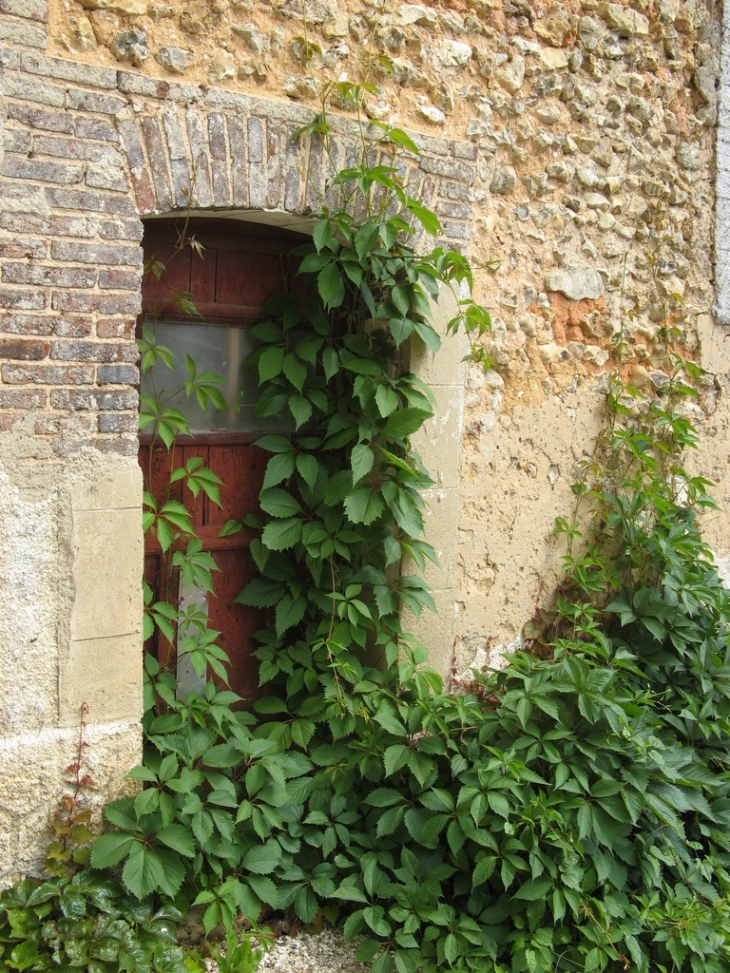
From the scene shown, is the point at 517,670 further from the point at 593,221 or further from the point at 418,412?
the point at 593,221

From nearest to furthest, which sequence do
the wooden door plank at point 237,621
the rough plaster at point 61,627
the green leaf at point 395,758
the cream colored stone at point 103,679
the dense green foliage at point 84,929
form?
the dense green foliage at point 84,929
the rough plaster at point 61,627
the cream colored stone at point 103,679
the green leaf at point 395,758
the wooden door plank at point 237,621

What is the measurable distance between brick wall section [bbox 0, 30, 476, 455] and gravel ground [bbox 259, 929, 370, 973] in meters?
1.81

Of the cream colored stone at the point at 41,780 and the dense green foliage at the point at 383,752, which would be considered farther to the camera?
the dense green foliage at the point at 383,752

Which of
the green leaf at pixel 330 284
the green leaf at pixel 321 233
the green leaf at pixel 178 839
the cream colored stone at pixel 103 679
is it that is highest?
the green leaf at pixel 321 233

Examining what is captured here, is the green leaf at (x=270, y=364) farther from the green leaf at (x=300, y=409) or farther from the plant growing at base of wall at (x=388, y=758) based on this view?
the green leaf at (x=300, y=409)

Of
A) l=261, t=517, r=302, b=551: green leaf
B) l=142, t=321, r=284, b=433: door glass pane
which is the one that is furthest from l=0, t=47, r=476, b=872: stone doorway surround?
l=261, t=517, r=302, b=551: green leaf

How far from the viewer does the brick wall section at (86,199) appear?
7.98ft

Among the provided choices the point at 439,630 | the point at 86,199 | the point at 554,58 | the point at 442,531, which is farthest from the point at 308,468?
the point at 554,58

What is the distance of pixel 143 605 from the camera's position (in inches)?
111

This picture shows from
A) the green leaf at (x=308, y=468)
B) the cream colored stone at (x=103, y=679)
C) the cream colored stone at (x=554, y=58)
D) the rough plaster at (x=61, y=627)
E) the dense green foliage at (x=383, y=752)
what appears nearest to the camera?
the rough plaster at (x=61, y=627)

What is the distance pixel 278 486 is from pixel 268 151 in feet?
4.18

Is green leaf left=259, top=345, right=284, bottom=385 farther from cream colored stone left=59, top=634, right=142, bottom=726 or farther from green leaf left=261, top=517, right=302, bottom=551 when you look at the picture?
cream colored stone left=59, top=634, right=142, bottom=726

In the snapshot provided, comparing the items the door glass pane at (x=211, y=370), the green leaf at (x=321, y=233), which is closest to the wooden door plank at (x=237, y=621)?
the door glass pane at (x=211, y=370)

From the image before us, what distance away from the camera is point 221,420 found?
3.31m
